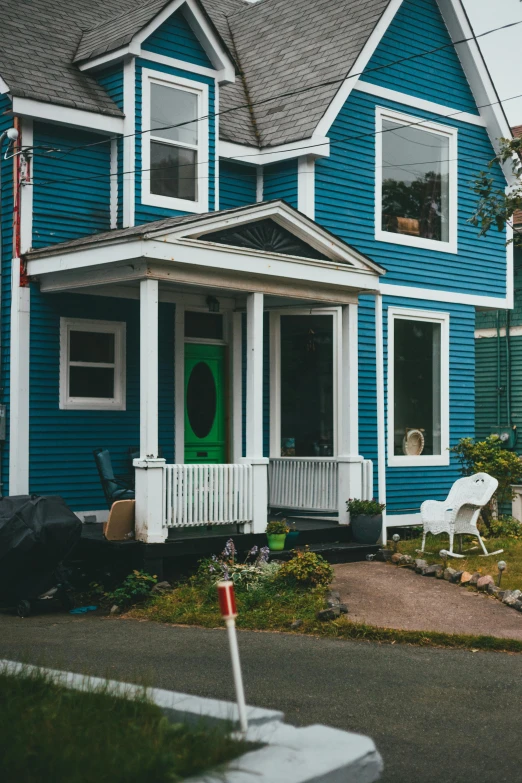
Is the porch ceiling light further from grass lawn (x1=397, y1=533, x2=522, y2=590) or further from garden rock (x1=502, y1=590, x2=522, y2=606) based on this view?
garden rock (x1=502, y1=590, x2=522, y2=606)

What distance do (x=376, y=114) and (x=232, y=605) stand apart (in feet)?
38.8

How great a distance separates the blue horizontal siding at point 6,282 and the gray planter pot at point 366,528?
Result: 13.9 ft

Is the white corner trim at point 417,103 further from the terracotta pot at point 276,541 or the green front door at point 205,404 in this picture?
the terracotta pot at point 276,541

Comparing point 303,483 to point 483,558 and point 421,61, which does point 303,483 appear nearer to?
point 483,558

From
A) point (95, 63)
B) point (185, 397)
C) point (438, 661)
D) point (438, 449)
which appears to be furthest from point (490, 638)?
point (95, 63)

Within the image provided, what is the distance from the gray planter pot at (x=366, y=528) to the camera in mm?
12953

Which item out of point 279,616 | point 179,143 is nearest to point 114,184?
point 179,143

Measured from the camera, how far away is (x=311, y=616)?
958cm

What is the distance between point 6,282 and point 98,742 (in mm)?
8694

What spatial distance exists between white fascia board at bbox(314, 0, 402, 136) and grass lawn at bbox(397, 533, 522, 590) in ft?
18.6

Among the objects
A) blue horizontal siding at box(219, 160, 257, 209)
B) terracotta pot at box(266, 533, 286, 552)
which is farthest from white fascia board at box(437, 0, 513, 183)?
terracotta pot at box(266, 533, 286, 552)

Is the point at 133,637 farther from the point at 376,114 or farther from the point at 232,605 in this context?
the point at 376,114

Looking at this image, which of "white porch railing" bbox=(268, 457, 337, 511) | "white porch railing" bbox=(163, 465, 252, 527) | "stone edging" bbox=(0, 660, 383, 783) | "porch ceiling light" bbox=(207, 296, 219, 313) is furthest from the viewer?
"white porch railing" bbox=(268, 457, 337, 511)

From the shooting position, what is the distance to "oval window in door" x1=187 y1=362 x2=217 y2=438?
14.2 meters
